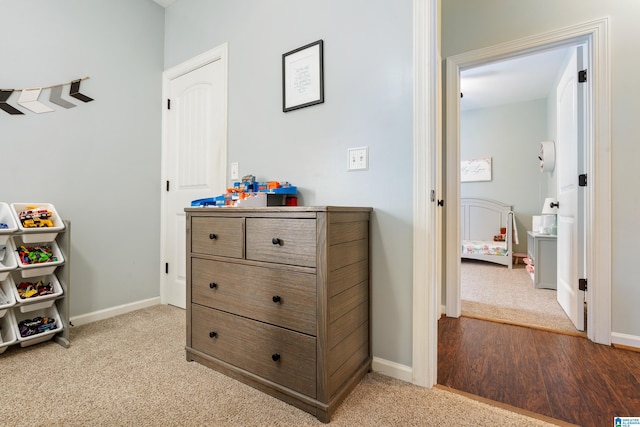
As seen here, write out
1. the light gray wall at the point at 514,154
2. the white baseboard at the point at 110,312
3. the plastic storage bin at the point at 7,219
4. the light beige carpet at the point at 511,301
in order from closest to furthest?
the plastic storage bin at the point at 7,219 < the white baseboard at the point at 110,312 < the light beige carpet at the point at 511,301 < the light gray wall at the point at 514,154

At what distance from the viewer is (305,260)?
4.08 feet

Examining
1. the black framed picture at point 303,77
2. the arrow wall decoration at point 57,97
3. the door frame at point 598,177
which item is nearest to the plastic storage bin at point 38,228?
the arrow wall decoration at point 57,97

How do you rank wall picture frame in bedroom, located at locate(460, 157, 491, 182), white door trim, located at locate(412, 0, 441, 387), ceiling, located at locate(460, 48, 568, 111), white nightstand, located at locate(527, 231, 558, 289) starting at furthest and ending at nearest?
1. wall picture frame in bedroom, located at locate(460, 157, 491, 182)
2. ceiling, located at locate(460, 48, 568, 111)
3. white nightstand, located at locate(527, 231, 558, 289)
4. white door trim, located at locate(412, 0, 441, 387)

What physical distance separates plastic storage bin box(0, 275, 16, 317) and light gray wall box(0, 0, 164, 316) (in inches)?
17.2

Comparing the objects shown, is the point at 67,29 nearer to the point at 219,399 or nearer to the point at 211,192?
the point at 211,192

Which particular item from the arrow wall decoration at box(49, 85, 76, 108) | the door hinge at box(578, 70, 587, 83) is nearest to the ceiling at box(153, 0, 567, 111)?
the door hinge at box(578, 70, 587, 83)

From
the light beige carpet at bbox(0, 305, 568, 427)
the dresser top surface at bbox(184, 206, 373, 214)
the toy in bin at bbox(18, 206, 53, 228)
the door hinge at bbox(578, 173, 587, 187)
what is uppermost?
the door hinge at bbox(578, 173, 587, 187)

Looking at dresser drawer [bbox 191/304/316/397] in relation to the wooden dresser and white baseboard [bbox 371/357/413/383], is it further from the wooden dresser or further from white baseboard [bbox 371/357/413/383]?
white baseboard [bbox 371/357/413/383]

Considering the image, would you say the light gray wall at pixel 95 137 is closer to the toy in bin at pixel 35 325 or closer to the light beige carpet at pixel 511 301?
the toy in bin at pixel 35 325

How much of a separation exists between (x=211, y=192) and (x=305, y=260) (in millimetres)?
1447

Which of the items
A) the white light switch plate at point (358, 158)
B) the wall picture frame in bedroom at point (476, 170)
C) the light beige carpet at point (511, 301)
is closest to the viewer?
the white light switch plate at point (358, 158)

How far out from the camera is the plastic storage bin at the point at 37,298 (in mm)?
1694

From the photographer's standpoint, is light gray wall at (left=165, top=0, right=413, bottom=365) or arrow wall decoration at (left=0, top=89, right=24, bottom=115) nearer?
light gray wall at (left=165, top=0, right=413, bottom=365)

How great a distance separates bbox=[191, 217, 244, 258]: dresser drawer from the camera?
1459 millimetres
